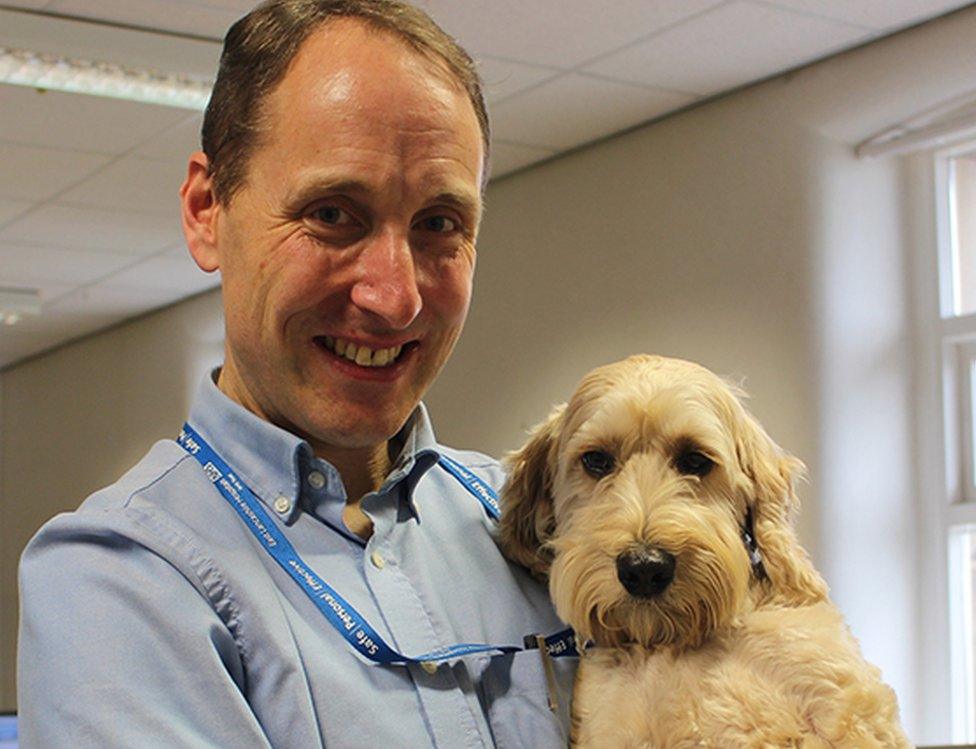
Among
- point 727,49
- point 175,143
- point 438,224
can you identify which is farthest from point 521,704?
point 175,143

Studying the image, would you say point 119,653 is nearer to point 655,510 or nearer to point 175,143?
point 655,510

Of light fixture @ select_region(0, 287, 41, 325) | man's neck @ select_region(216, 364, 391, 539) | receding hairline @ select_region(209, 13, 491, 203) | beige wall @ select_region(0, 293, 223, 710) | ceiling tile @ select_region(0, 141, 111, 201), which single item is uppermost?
ceiling tile @ select_region(0, 141, 111, 201)

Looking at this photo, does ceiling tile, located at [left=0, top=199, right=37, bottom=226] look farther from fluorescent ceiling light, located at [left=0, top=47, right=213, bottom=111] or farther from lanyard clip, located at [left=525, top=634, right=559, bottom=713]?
lanyard clip, located at [left=525, top=634, right=559, bottom=713]

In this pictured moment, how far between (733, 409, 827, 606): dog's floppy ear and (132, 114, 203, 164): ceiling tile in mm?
4127

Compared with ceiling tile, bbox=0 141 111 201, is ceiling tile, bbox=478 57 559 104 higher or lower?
higher

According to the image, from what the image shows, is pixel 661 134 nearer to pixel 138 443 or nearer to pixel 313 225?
pixel 313 225

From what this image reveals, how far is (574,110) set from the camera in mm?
5430

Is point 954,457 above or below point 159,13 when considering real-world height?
below

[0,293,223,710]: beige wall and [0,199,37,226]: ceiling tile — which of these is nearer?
[0,199,37,226]: ceiling tile

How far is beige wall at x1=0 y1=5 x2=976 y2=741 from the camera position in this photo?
486 centimetres

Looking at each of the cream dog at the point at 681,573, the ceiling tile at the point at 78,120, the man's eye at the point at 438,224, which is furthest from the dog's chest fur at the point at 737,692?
the ceiling tile at the point at 78,120

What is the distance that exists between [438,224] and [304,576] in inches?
13.3

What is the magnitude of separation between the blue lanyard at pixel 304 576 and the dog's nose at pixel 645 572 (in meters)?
0.15

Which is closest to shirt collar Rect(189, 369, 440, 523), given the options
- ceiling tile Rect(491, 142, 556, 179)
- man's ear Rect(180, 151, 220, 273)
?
man's ear Rect(180, 151, 220, 273)
